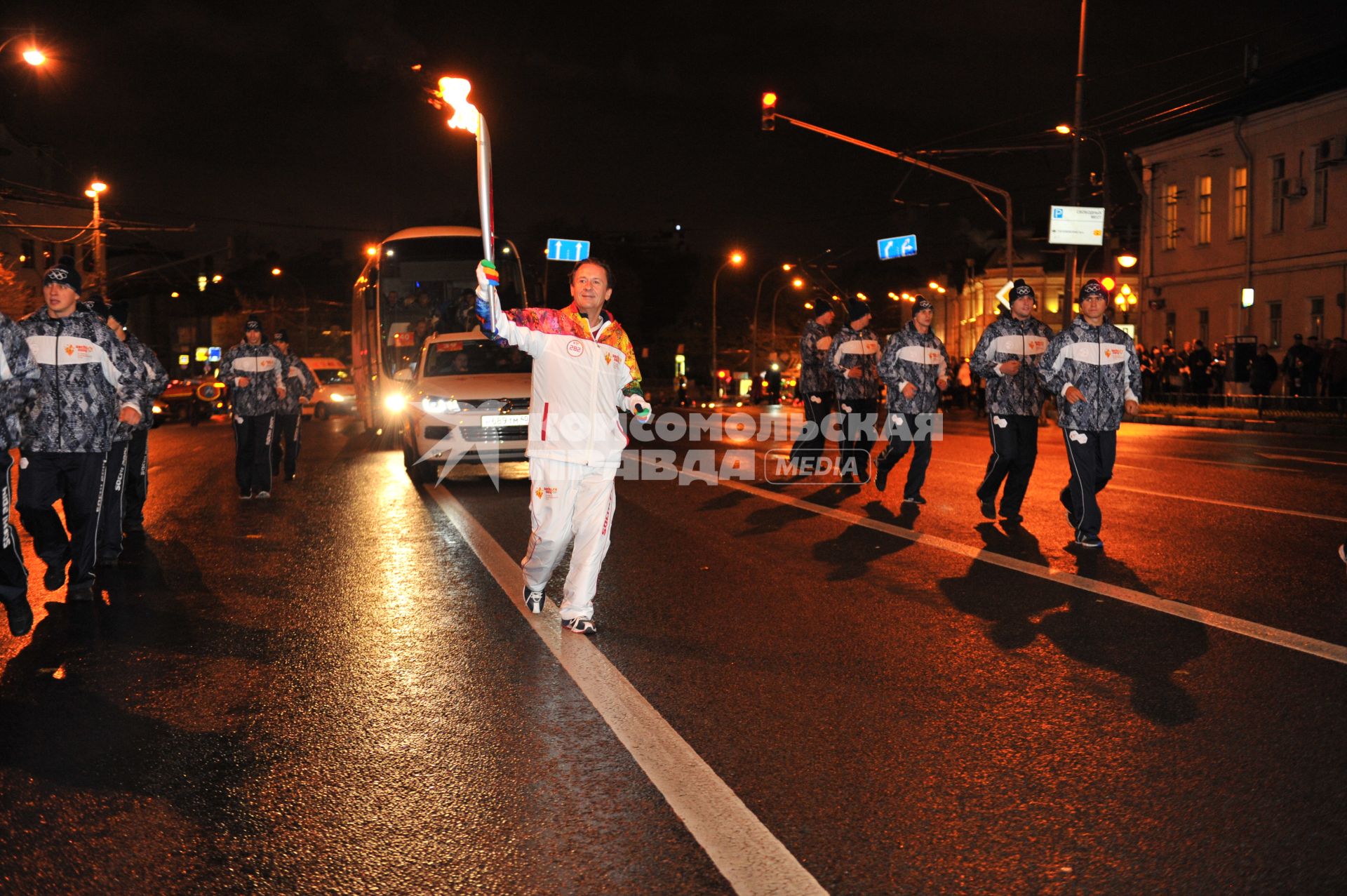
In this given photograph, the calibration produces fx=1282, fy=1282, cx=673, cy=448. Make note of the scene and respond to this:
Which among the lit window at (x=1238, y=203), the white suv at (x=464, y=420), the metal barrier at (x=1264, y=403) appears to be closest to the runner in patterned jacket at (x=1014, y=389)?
the white suv at (x=464, y=420)

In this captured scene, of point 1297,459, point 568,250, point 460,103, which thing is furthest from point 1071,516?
point 568,250

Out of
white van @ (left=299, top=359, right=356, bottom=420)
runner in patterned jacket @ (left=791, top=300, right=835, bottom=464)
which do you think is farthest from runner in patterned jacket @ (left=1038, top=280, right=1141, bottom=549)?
white van @ (left=299, top=359, right=356, bottom=420)

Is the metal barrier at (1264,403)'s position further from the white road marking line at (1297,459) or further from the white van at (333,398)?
the white van at (333,398)

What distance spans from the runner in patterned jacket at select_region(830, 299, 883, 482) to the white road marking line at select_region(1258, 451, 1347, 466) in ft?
20.7

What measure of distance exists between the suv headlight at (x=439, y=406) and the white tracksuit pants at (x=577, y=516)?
7.85 meters

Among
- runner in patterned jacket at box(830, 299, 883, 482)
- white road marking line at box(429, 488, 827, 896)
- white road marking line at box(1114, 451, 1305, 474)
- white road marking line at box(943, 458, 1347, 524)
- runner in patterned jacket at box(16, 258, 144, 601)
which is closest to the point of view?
white road marking line at box(429, 488, 827, 896)

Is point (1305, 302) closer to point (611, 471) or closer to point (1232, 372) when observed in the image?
point (1232, 372)

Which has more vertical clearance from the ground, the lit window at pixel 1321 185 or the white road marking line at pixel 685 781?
the lit window at pixel 1321 185

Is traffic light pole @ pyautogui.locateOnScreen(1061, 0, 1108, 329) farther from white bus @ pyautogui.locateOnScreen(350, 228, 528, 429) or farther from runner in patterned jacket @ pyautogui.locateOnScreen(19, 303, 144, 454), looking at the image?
runner in patterned jacket @ pyautogui.locateOnScreen(19, 303, 144, 454)

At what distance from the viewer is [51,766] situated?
4348mm

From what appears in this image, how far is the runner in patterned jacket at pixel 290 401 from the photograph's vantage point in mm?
13602

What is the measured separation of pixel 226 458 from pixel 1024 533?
1399 cm

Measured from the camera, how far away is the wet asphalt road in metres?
3.49

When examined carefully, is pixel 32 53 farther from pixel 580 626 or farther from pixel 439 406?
pixel 580 626
